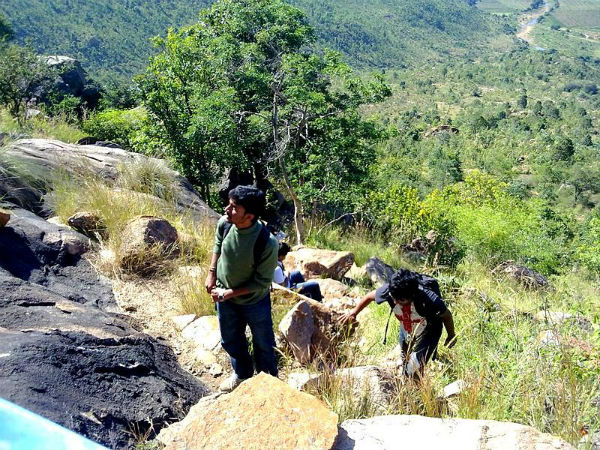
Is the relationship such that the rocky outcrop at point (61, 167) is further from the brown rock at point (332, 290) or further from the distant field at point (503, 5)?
the distant field at point (503, 5)

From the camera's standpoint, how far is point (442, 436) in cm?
219

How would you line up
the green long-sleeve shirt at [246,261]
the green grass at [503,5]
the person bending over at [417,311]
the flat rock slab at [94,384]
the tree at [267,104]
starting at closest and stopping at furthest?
the flat rock slab at [94,384] → the green long-sleeve shirt at [246,261] → the person bending over at [417,311] → the tree at [267,104] → the green grass at [503,5]

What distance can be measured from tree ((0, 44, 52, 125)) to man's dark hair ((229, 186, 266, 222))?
11027mm

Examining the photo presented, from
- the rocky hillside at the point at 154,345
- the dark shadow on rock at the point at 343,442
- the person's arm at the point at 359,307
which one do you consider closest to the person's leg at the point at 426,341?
the rocky hillside at the point at 154,345

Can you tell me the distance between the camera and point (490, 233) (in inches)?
424

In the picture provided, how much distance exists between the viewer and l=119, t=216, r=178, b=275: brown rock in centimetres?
464

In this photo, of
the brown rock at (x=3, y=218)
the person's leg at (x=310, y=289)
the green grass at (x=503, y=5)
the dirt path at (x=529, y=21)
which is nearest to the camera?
the brown rock at (x=3, y=218)

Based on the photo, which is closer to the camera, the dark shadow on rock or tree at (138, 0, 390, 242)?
the dark shadow on rock

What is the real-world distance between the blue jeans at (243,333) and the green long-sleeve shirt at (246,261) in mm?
123

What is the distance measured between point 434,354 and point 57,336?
2.35 meters

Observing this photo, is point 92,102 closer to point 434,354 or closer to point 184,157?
point 184,157

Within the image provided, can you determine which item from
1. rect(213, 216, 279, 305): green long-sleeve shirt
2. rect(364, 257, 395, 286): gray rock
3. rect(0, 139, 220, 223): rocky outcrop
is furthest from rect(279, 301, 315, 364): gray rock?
rect(364, 257, 395, 286): gray rock

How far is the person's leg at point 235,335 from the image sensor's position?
308 cm

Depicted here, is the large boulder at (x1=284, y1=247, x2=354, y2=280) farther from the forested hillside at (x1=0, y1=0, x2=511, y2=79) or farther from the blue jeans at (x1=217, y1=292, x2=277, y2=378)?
the forested hillside at (x1=0, y1=0, x2=511, y2=79)
